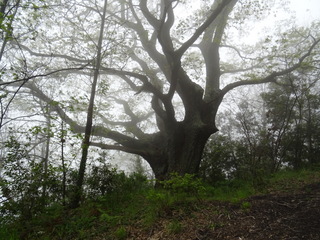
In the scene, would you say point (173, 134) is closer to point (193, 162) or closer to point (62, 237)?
point (193, 162)

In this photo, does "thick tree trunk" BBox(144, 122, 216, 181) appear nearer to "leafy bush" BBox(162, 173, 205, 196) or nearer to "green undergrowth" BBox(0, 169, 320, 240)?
"green undergrowth" BBox(0, 169, 320, 240)

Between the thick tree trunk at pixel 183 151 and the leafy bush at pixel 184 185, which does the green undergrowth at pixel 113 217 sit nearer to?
the leafy bush at pixel 184 185

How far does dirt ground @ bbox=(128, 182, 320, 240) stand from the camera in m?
2.93

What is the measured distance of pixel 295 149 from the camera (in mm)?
9062

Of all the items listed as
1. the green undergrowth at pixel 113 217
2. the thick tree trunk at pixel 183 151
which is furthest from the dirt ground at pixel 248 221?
the thick tree trunk at pixel 183 151

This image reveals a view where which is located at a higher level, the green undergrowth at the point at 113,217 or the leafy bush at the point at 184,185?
the leafy bush at the point at 184,185

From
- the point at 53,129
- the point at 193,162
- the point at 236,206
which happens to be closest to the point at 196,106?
the point at 193,162

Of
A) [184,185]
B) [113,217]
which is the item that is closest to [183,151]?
[184,185]

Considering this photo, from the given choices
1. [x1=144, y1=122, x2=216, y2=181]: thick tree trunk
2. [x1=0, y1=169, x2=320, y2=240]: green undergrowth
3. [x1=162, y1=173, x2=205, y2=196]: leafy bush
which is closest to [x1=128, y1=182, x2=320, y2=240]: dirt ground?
[x1=0, y1=169, x2=320, y2=240]: green undergrowth

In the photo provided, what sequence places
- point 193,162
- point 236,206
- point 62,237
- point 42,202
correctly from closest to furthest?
point 62,237 → point 236,206 → point 42,202 → point 193,162

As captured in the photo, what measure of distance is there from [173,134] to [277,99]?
541 centimetres

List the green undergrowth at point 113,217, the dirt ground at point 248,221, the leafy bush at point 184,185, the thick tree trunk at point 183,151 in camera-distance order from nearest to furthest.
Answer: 1. the dirt ground at point 248,221
2. the green undergrowth at point 113,217
3. the leafy bush at point 184,185
4. the thick tree trunk at point 183,151

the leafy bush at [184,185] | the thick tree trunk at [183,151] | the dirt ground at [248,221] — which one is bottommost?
the dirt ground at [248,221]

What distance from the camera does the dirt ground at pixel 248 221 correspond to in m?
2.93
